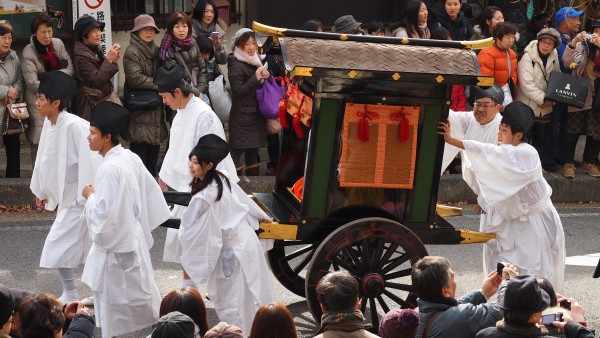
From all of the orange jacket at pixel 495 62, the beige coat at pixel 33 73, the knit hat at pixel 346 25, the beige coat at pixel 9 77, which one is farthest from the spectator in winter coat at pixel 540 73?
the beige coat at pixel 9 77

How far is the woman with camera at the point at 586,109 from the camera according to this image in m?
12.6

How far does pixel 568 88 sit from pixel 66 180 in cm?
598

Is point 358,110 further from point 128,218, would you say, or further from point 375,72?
point 128,218

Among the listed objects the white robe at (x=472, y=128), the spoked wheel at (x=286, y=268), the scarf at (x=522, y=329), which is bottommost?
the spoked wheel at (x=286, y=268)

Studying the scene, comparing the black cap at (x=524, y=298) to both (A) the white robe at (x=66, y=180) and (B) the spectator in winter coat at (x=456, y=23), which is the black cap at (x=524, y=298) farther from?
(B) the spectator in winter coat at (x=456, y=23)

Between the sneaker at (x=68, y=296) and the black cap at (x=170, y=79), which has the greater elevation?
the black cap at (x=170, y=79)

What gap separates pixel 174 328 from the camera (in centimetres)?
554

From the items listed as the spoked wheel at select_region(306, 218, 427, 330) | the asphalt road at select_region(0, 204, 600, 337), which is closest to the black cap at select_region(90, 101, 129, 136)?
the asphalt road at select_region(0, 204, 600, 337)

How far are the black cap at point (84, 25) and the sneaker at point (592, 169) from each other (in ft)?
17.9

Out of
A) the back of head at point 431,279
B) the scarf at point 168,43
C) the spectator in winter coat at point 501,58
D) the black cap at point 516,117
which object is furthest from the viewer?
the spectator in winter coat at point 501,58

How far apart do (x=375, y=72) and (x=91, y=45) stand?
469 cm

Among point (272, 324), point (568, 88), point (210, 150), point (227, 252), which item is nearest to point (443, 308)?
point (272, 324)

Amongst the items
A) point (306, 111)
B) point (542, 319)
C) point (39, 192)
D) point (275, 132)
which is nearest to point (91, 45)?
point (275, 132)

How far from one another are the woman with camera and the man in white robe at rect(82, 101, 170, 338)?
20.0ft
